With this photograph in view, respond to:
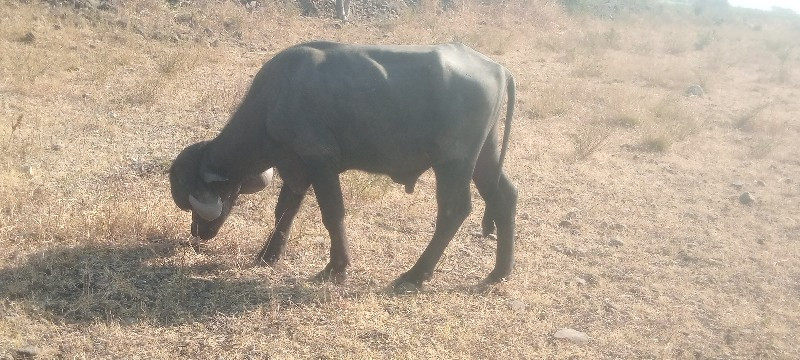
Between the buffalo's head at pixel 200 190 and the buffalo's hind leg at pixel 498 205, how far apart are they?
70.4 inches

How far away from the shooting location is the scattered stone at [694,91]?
14.5m

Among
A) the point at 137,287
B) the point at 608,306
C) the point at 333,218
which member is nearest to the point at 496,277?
the point at 608,306

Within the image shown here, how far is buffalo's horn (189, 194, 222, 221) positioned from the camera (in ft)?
15.2

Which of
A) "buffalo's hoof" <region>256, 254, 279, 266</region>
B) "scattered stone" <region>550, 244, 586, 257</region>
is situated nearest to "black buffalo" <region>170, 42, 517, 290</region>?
"buffalo's hoof" <region>256, 254, 279, 266</region>

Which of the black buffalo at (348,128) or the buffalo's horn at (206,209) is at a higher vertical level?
the black buffalo at (348,128)

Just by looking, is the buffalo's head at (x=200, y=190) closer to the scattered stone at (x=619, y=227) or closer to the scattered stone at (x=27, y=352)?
the scattered stone at (x=27, y=352)

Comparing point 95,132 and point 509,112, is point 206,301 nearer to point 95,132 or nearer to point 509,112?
point 509,112

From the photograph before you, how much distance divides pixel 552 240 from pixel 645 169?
130 inches

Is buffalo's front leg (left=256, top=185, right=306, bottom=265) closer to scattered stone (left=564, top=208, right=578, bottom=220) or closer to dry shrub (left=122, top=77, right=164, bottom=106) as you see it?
scattered stone (left=564, top=208, right=578, bottom=220)

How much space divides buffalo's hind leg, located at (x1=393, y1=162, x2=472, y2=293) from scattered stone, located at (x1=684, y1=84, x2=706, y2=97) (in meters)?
11.4

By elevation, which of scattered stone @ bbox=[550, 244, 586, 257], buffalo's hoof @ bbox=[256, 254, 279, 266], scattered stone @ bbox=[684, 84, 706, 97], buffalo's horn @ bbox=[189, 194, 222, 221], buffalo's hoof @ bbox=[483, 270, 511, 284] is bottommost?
scattered stone @ bbox=[684, 84, 706, 97]

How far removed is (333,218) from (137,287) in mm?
1337

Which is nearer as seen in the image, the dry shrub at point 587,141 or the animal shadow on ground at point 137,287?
the animal shadow on ground at point 137,287

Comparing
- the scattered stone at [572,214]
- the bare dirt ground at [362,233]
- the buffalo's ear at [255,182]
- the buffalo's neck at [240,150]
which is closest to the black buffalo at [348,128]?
the buffalo's neck at [240,150]
